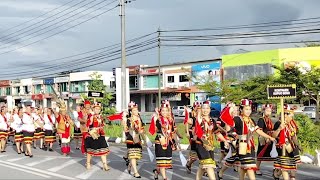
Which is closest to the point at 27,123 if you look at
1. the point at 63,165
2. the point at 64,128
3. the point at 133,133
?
the point at 64,128

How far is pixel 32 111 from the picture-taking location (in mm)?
17562

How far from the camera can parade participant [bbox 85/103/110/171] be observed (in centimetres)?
1196

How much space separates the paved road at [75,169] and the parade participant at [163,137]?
0.96m

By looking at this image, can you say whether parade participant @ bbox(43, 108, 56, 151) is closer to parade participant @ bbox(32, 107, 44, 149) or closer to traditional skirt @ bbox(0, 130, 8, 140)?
parade participant @ bbox(32, 107, 44, 149)

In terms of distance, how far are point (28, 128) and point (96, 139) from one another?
17.7 feet

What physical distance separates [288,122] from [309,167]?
129 inches

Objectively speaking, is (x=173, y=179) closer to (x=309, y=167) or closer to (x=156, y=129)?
(x=156, y=129)

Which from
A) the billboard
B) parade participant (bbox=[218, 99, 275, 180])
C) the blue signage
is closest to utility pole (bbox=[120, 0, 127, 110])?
parade participant (bbox=[218, 99, 275, 180])

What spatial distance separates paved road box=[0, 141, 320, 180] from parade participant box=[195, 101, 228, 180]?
5.64ft

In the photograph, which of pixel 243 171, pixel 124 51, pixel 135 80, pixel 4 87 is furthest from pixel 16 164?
pixel 4 87

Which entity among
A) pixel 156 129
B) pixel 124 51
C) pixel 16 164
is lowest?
pixel 16 164

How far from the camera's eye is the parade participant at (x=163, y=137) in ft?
32.7

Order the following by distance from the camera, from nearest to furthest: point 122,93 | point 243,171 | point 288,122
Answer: point 243,171
point 288,122
point 122,93

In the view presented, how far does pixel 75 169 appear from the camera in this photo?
1255 centimetres
